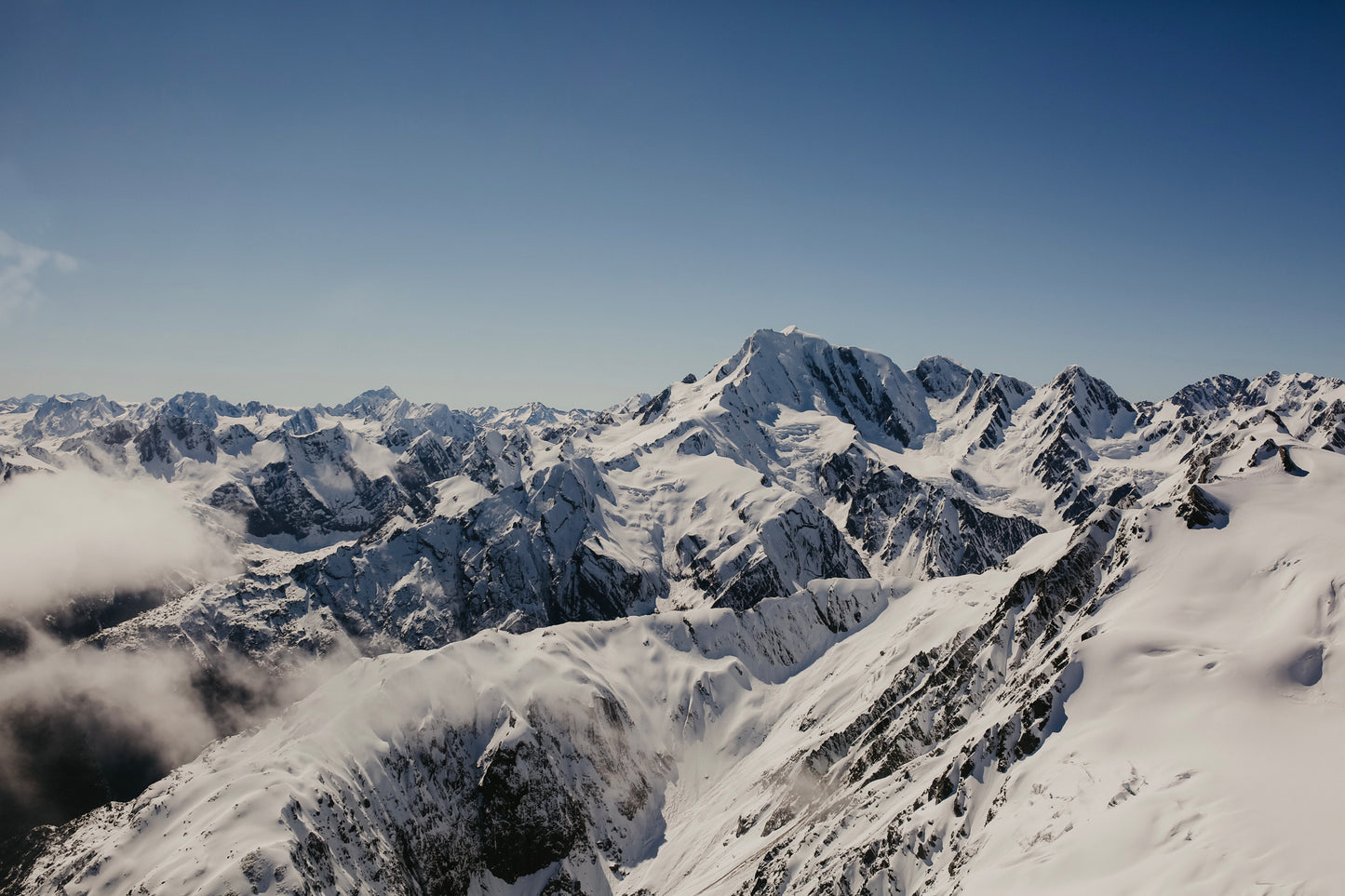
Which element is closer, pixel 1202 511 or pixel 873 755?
pixel 1202 511

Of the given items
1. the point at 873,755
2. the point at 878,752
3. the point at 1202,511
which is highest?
the point at 1202,511

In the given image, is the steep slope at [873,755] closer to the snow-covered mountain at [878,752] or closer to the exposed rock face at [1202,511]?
the snow-covered mountain at [878,752]

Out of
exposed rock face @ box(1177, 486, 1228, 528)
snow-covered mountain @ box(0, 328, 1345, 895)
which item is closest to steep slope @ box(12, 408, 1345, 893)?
snow-covered mountain @ box(0, 328, 1345, 895)

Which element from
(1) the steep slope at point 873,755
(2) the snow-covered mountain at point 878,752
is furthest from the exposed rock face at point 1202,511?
(1) the steep slope at point 873,755

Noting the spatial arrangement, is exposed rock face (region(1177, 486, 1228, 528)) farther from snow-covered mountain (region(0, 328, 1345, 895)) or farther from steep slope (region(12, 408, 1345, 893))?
steep slope (region(12, 408, 1345, 893))

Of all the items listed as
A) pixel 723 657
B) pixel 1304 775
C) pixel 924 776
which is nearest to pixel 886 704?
pixel 924 776

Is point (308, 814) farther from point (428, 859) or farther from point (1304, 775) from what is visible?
point (1304, 775)

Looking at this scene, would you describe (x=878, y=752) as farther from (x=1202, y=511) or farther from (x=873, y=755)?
(x=1202, y=511)

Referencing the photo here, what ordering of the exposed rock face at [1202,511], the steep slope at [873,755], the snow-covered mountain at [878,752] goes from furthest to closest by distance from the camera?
the exposed rock face at [1202,511]
the snow-covered mountain at [878,752]
the steep slope at [873,755]

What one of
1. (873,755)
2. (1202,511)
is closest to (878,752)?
(873,755)

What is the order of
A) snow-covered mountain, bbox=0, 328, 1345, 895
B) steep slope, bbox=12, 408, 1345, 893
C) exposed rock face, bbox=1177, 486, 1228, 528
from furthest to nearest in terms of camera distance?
exposed rock face, bbox=1177, 486, 1228, 528 < snow-covered mountain, bbox=0, 328, 1345, 895 < steep slope, bbox=12, 408, 1345, 893

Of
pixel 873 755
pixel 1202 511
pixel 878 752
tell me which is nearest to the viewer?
pixel 1202 511
